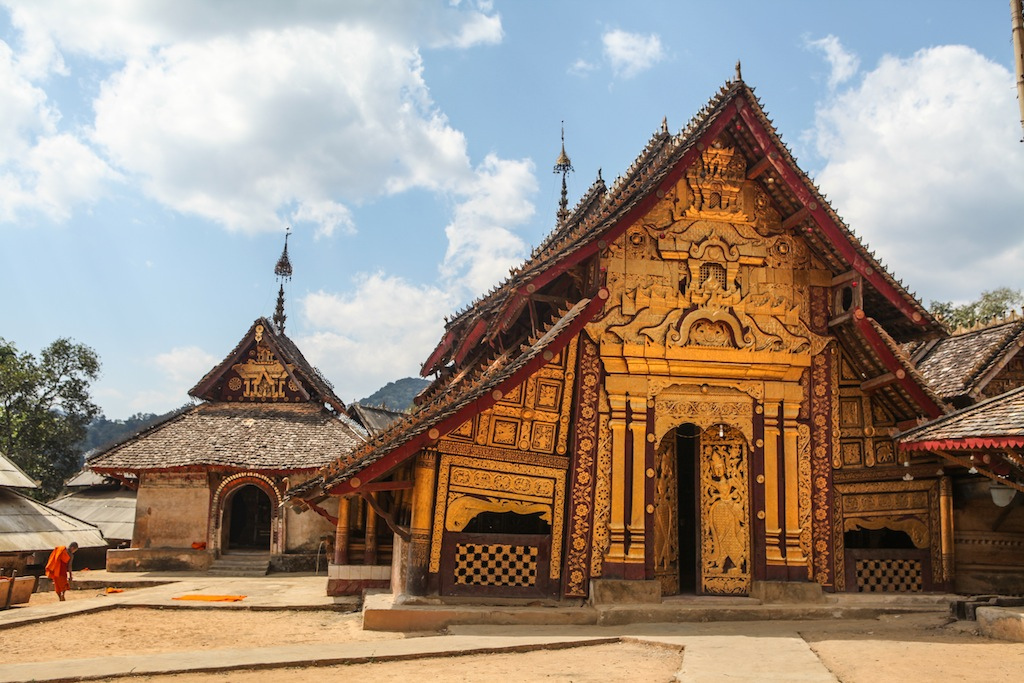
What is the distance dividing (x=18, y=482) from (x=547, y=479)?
1535 centimetres

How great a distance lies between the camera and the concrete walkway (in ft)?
27.2

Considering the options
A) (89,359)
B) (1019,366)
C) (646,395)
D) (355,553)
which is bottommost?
(355,553)

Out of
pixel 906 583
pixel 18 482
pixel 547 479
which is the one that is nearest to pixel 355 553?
pixel 547 479

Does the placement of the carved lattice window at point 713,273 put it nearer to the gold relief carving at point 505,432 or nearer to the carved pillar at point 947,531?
the gold relief carving at point 505,432

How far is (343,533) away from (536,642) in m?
6.36

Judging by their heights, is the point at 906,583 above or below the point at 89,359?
below

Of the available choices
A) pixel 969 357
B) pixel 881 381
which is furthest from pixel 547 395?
pixel 969 357

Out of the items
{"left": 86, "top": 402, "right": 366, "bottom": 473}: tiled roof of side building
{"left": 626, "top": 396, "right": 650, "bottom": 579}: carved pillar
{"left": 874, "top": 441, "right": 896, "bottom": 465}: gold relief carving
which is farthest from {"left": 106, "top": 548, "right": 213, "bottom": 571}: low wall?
{"left": 874, "top": 441, "right": 896, "bottom": 465}: gold relief carving

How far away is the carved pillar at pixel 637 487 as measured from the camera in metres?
12.1

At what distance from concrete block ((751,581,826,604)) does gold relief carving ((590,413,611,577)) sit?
2.34 m

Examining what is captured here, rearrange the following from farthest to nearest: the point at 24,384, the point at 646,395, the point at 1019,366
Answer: the point at 24,384, the point at 1019,366, the point at 646,395

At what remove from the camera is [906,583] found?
1300cm

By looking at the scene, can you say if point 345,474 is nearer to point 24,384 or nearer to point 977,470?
point 977,470

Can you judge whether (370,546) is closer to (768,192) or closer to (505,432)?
(505,432)
